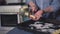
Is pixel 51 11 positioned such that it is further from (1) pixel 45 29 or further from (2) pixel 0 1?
(2) pixel 0 1

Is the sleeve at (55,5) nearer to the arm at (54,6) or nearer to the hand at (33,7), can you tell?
the arm at (54,6)

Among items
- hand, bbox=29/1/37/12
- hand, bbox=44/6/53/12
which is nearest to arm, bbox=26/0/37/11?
hand, bbox=29/1/37/12

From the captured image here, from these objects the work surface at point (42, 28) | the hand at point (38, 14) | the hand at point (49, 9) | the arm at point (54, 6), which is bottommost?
the work surface at point (42, 28)

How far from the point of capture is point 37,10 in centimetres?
129

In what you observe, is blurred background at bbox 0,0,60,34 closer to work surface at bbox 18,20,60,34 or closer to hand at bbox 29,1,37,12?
hand at bbox 29,1,37,12

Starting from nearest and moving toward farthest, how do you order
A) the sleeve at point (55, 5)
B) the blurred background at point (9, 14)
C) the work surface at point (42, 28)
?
the work surface at point (42, 28) < the sleeve at point (55, 5) < the blurred background at point (9, 14)

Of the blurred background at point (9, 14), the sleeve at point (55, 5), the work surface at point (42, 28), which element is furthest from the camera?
the blurred background at point (9, 14)

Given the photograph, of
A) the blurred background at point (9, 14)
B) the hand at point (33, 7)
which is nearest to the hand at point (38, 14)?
the hand at point (33, 7)

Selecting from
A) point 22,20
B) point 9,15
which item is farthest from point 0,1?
point 22,20

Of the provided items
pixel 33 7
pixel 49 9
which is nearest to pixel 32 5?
pixel 33 7

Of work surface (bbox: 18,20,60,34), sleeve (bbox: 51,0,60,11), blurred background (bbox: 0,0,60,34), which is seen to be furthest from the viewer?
blurred background (bbox: 0,0,60,34)

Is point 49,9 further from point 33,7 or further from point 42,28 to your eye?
point 42,28

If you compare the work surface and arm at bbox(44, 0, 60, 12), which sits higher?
arm at bbox(44, 0, 60, 12)

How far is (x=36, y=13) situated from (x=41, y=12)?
0.15 feet
